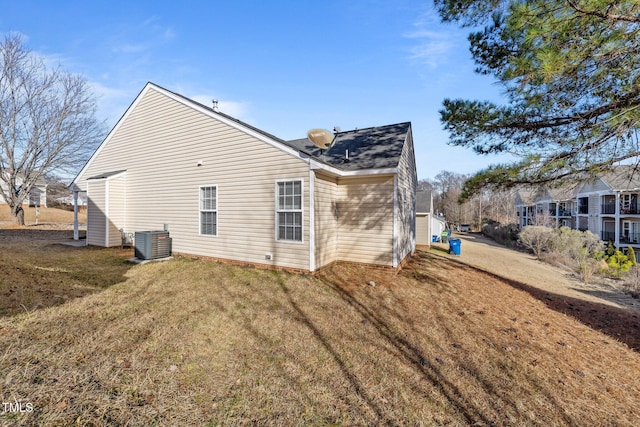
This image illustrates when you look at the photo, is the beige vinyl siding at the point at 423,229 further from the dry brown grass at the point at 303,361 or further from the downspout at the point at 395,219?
the dry brown grass at the point at 303,361

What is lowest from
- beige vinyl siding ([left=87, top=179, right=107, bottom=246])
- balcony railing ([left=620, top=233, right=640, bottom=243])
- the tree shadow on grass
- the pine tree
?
balcony railing ([left=620, top=233, right=640, bottom=243])

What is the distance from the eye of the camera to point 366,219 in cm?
849

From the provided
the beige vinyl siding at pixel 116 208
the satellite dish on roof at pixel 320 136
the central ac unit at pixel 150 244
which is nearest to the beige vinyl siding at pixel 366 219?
the satellite dish on roof at pixel 320 136

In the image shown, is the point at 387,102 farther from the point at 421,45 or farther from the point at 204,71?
the point at 204,71

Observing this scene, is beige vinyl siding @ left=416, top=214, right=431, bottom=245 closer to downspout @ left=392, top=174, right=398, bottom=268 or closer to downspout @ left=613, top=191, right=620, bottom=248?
downspout @ left=392, top=174, right=398, bottom=268

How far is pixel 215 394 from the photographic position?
292 cm

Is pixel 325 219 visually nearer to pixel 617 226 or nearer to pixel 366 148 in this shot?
pixel 366 148

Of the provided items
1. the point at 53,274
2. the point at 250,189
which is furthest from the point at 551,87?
the point at 53,274

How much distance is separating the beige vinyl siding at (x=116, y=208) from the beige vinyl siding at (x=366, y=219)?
9367 millimetres

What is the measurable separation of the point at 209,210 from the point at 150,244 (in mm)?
2218

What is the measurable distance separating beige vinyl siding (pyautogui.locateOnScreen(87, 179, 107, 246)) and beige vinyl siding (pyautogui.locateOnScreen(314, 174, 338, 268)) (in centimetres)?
927

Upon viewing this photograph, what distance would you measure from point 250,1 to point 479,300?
11.7 m

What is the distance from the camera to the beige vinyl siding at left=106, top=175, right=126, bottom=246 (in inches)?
429

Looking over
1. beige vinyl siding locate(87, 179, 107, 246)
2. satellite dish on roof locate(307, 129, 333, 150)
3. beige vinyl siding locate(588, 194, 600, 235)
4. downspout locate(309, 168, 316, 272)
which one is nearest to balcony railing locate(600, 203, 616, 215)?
beige vinyl siding locate(588, 194, 600, 235)
